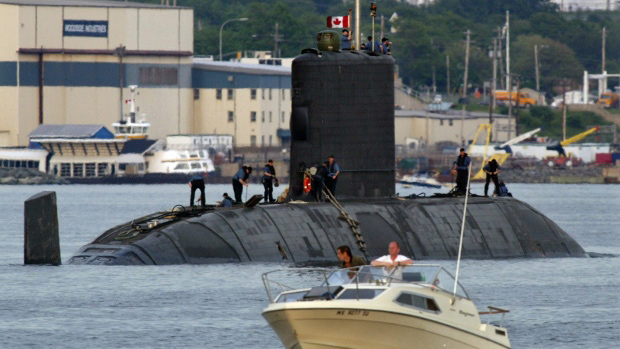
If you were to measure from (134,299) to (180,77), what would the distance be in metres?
87.2

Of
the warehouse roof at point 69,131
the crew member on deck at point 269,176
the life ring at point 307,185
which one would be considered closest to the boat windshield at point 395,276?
the life ring at point 307,185

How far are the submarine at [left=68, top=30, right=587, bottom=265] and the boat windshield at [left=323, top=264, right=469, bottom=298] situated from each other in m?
10.5

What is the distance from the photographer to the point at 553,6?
159875 mm

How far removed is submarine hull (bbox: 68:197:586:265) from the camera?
2789 centimetres

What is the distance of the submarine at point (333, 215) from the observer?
28016 millimetres

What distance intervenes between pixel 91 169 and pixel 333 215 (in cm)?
8604

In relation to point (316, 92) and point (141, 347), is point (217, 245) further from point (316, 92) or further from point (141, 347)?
point (141, 347)

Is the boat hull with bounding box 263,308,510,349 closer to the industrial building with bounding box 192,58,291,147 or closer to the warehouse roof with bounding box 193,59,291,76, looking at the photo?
the industrial building with bounding box 192,58,291,147

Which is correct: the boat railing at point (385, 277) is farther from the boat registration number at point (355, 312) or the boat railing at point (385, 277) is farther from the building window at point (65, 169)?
the building window at point (65, 169)

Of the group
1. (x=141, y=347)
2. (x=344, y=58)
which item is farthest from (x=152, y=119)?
(x=141, y=347)

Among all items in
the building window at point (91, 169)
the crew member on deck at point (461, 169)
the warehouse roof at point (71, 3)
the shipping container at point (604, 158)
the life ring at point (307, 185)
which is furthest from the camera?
the shipping container at point (604, 158)

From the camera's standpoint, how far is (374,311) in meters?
16.9

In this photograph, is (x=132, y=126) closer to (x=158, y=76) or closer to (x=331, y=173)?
(x=158, y=76)

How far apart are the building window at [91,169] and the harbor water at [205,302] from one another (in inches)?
3016
